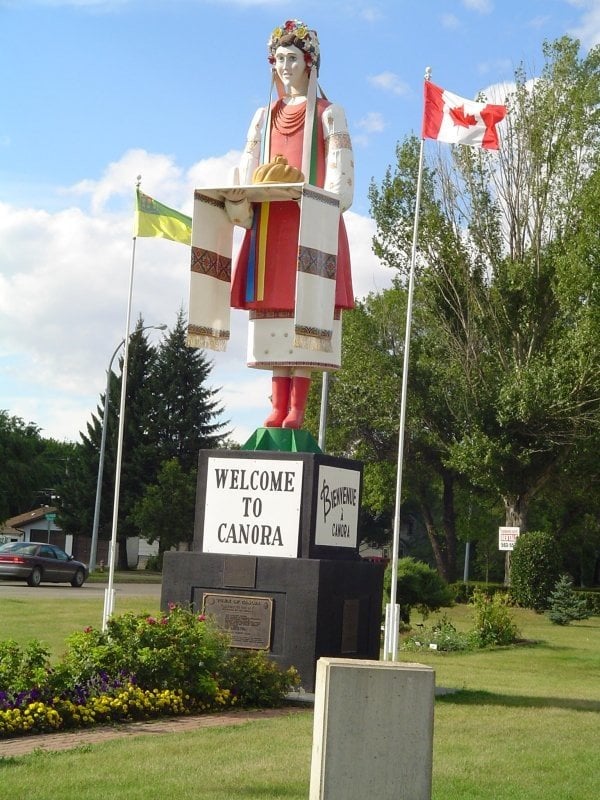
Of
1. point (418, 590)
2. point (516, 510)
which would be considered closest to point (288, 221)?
point (418, 590)

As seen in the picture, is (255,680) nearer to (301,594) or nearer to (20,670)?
(301,594)

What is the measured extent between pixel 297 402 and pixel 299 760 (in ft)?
18.0

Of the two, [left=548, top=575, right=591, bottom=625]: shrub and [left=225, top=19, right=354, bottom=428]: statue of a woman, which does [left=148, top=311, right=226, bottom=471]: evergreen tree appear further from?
[left=225, top=19, right=354, bottom=428]: statue of a woman

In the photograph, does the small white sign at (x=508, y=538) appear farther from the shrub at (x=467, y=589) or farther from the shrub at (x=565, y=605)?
the shrub at (x=467, y=589)

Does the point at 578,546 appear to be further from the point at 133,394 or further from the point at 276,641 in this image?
the point at 276,641

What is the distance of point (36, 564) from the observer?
109 ft

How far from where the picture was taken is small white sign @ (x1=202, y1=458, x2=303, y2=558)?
1257 cm

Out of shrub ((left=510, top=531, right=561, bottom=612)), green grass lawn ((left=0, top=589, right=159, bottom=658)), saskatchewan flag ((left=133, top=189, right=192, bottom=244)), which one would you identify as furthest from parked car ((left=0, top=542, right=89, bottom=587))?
saskatchewan flag ((left=133, top=189, right=192, bottom=244))

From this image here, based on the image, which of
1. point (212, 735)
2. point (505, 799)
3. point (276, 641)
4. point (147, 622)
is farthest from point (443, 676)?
point (505, 799)

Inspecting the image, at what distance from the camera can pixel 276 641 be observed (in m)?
12.4

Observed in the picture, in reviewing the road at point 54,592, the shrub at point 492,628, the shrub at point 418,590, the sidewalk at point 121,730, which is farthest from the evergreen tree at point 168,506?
the sidewalk at point 121,730

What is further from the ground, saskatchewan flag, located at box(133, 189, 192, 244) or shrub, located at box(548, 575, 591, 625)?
saskatchewan flag, located at box(133, 189, 192, 244)

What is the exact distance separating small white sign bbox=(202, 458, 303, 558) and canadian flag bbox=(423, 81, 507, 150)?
6684 mm

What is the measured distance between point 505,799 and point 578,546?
49373 mm
